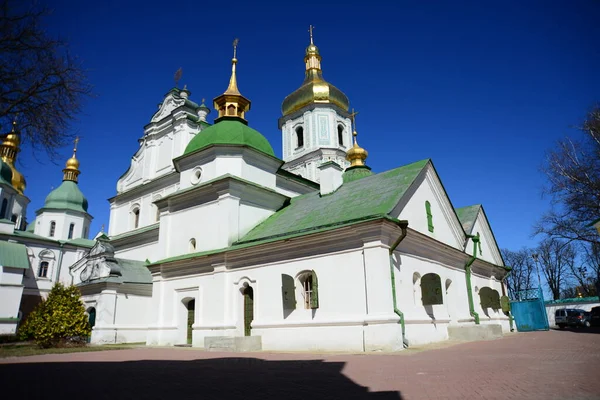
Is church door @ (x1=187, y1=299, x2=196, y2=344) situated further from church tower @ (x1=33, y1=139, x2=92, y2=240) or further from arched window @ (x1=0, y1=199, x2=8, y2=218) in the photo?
church tower @ (x1=33, y1=139, x2=92, y2=240)

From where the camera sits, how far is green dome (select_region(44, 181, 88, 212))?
44969 mm

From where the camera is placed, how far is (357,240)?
13.4 metres

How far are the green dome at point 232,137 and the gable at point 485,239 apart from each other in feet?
42.6

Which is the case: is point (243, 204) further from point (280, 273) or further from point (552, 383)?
point (552, 383)

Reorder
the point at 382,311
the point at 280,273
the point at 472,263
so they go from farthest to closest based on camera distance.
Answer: the point at 472,263 → the point at 280,273 → the point at 382,311

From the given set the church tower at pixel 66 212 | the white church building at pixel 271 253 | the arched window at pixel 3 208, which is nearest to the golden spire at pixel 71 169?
the church tower at pixel 66 212

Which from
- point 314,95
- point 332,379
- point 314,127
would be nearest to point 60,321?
point 332,379

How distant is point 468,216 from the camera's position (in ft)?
78.1

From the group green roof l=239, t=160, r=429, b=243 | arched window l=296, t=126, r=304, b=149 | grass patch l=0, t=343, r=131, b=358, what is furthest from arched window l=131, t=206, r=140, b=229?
arched window l=296, t=126, r=304, b=149

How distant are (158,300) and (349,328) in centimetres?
1026

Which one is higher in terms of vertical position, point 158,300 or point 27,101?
point 27,101

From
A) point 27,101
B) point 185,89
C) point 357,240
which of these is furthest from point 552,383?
point 185,89

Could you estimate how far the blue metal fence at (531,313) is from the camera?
86.1 feet

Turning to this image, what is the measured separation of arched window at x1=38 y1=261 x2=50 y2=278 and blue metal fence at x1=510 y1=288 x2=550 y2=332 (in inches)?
1657
